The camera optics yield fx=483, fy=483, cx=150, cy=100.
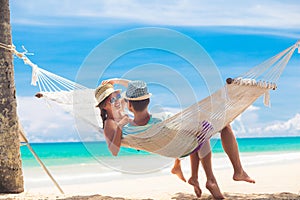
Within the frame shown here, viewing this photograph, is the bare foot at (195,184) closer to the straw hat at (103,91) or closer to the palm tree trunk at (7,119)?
the straw hat at (103,91)

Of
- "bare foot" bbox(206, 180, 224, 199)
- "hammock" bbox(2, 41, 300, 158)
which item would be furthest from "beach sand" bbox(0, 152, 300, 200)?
"hammock" bbox(2, 41, 300, 158)

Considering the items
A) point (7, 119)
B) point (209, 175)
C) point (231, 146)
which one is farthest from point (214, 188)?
point (7, 119)

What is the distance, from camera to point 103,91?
9.95ft

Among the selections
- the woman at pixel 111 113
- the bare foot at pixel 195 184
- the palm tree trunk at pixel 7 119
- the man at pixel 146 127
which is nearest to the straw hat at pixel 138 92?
the man at pixel 146 127

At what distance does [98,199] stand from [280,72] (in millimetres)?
1538

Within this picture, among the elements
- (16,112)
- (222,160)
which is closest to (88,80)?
(16,112)

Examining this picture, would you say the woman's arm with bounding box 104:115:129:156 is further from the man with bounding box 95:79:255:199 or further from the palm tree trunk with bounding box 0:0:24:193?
the palm tree trunk with bounding box 0:0:24:193

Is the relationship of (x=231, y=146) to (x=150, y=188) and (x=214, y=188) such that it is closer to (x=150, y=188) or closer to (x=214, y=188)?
(x=214, y=188)

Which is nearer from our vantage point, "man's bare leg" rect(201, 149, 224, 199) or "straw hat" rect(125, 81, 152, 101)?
"straw hat" rect(125, 81, 152, 101)

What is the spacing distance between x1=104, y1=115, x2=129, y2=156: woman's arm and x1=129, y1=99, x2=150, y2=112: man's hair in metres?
0.09

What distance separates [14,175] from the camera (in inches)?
153

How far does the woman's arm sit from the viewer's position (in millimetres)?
2885

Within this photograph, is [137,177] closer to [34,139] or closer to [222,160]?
[222,160]

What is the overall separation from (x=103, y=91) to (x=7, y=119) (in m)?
1.16
